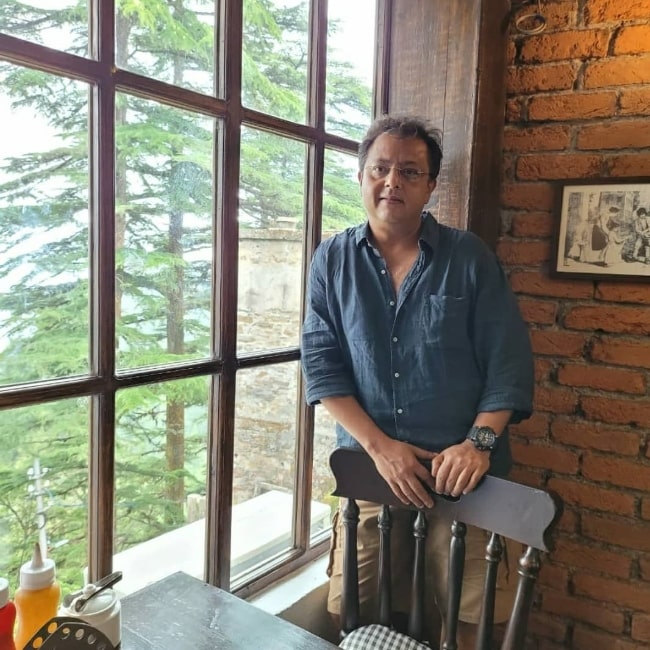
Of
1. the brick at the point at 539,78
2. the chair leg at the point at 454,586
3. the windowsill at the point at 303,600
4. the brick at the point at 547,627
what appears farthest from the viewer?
the brick at the point at 547,627

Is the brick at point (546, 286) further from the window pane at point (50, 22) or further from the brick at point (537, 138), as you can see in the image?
the window pane at point (50, 22)

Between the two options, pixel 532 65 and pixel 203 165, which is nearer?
pixel 203 165

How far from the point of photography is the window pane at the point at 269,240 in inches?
52.0

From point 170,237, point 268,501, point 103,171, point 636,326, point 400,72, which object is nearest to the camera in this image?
point 103,171

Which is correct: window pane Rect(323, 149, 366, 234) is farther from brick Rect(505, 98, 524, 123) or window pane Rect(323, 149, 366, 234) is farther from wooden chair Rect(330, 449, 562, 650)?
wooden chair Rect(330, 449, 562, 650)

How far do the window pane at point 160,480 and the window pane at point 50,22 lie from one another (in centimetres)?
59

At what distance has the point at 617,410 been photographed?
5.32 feet

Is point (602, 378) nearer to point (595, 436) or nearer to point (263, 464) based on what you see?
point (595, 436)

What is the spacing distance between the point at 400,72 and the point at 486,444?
1.08 m

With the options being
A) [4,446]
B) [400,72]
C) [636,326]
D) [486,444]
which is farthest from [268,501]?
[400,72]

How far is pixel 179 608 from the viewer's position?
2.93 feet

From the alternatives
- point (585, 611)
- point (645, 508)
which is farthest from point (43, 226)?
point (585, 611)

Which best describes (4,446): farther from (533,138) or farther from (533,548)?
(533,138)

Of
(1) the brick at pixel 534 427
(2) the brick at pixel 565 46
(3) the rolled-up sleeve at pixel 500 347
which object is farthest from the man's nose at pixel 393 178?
(1) the brick at pixel 534 427
